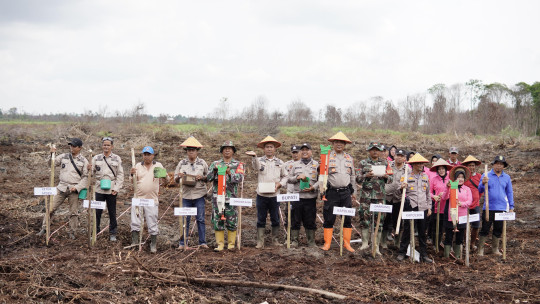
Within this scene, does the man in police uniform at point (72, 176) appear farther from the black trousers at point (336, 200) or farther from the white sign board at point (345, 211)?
the white sign board at point (345, 211)

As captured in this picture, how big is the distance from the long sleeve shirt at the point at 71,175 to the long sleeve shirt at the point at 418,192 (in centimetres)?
612

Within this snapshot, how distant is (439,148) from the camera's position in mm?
21297

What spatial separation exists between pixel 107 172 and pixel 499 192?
757 cm

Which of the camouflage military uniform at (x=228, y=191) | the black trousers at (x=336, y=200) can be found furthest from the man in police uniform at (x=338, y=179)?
the camouflage military uniform at (x=228, y=191)

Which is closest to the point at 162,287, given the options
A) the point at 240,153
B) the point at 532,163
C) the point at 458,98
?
the point at 240,153

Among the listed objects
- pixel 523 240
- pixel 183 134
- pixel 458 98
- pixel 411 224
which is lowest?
pixel 523 240

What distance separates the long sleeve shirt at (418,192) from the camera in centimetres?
724

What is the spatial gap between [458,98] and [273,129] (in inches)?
796

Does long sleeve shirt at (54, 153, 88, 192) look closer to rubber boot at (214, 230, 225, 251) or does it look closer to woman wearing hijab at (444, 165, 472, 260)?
rubber boot at (214, 230, 225, 251)

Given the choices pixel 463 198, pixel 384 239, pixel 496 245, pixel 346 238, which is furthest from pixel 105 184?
pixel 496 245

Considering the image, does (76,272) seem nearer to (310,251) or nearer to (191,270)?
(191,270)

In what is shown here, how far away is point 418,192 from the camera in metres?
7.25

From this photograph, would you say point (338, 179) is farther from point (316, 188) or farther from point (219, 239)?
point (219, 239)

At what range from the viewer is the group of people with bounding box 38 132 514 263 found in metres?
7.27
